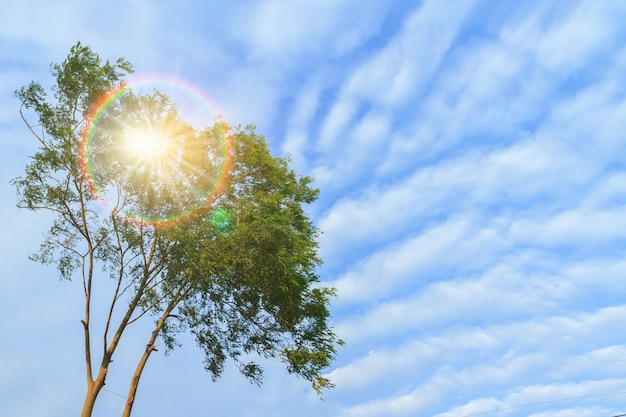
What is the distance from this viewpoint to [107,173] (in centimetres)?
2580

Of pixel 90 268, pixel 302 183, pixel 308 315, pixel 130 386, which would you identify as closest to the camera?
pixel 130 386

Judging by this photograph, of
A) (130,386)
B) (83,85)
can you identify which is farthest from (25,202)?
(130,386)

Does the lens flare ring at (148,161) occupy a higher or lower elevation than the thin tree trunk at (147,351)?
higher

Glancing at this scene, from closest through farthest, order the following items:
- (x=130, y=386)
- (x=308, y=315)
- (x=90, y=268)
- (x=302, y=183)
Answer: (x=130, y=386) → (x=90, y=268) → (x=308, y=315) → (x=302, y=183)

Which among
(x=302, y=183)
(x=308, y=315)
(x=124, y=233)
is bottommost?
(x=308, y=315)

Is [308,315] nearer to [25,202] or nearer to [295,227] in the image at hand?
[295,227]

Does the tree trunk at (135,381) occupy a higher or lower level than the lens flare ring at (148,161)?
lower

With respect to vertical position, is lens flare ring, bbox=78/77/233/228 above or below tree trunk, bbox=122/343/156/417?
above

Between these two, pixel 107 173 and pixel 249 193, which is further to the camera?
pixel 249 193

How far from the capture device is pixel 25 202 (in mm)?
25281

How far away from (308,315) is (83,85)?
1628 centimetres

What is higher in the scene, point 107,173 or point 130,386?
point 107,173

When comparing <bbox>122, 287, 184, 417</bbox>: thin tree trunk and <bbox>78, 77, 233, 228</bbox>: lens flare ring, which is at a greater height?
<bbox>78, 77, 233, 228</bbox>: lens flare ring

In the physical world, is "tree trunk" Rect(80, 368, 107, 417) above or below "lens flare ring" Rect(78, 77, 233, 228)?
below
